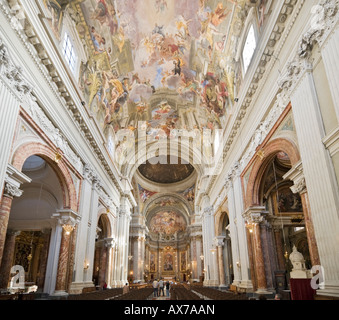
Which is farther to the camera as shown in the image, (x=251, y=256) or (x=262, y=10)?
(x=251, y=256)

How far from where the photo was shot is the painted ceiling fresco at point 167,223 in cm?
4595

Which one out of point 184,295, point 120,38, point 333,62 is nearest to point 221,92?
point 120,38

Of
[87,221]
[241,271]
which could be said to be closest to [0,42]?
[87,221]

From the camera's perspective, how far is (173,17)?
1470 centimetres

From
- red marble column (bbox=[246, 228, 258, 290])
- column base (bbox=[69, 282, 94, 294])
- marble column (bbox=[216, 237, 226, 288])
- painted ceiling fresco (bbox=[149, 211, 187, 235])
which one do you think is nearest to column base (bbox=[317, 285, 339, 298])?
red marble column (bbox=[246, 228, 258, 290])

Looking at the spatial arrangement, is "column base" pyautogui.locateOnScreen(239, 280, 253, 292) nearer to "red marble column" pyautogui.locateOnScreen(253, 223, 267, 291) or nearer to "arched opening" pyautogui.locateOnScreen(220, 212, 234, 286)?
"red marble column" pyautogui.locateOnScreen(253, 223, 267, 291)

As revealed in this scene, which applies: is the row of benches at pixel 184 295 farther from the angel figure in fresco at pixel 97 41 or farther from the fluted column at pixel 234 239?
the angel figure in fresco at pixel 97 41

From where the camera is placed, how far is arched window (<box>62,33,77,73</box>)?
1164cm

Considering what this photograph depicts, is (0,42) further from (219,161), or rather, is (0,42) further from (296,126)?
(219,161)

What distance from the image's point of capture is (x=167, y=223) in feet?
154

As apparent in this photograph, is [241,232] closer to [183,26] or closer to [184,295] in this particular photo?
[184,295]

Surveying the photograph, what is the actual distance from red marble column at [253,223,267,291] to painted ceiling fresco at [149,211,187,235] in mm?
33868

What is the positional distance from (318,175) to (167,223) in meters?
41.7

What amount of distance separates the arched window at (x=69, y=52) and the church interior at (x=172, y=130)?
13 cm
